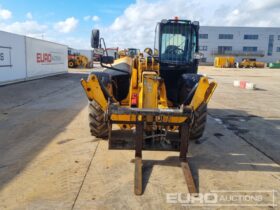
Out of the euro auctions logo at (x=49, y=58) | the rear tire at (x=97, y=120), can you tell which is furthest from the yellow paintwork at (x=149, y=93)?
the euro auctions logo at (x=49, y=58)

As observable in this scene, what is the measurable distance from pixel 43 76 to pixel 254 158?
20.9 meters

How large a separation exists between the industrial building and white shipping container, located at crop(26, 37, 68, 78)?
187ft

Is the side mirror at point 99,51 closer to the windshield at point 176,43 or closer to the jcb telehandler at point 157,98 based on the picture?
the jcb telehandler at point 157,98

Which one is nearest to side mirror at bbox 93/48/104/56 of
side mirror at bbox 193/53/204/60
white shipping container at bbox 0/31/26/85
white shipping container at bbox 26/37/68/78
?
side mirror at bbox 193/53/204/60

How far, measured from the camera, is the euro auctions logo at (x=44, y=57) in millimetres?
22375

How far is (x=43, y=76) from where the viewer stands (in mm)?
23672

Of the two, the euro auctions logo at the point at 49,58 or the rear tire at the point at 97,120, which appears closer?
the rear tire at the point at 97,120

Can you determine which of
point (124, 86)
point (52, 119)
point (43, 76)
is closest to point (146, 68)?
point (124, 86)

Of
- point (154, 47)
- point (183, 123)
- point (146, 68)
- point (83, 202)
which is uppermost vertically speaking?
point (154, 47)

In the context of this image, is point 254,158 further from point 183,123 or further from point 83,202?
point 83,202

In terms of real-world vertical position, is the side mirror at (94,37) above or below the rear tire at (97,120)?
above
